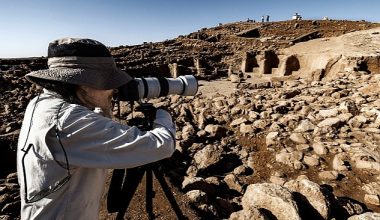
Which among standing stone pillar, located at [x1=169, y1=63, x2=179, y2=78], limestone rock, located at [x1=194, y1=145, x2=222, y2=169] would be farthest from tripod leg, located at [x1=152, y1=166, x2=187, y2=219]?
standing stone pillar, located at [x1=169, y1=63, x2=179, y2=78]

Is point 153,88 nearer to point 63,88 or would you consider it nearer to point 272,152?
point 63,88

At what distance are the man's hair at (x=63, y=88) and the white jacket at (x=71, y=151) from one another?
0.02 m

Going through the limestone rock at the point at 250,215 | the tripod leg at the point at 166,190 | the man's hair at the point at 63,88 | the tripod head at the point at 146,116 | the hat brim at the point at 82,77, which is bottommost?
the limestone rock at the point at 250,215

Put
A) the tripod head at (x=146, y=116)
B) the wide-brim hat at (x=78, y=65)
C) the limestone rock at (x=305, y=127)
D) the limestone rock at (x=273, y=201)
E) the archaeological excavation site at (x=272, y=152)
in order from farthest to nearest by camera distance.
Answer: the limestone rock at (x=305, y=127), the archaeological excavation site at (x=272, y=152), the limestone rock at (x=273, y=201), the tripod head at (x=146, y=116), the wide-brim hat at (x=78, y=65)

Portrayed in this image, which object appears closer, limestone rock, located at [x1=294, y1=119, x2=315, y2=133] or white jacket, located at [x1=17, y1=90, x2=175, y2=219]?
white jacket, located at [x1=17, y1=90, x2=175, y2=219]

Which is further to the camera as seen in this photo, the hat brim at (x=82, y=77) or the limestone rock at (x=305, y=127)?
the limestone rock at (x=305, y=127)

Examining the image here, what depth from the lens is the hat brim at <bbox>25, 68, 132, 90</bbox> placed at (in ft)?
3.89

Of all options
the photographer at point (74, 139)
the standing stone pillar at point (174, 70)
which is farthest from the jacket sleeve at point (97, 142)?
the standing stone pillar at point (174, 70)

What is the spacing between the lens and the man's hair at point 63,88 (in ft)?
4.00

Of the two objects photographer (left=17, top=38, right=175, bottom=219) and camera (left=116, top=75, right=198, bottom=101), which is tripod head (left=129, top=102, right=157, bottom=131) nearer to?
camera (left=116, top=75, right=198, bottom=101)

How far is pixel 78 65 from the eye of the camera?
124cm

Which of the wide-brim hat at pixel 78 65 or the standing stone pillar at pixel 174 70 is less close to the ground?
the wide-brim hat at pixel 78 65

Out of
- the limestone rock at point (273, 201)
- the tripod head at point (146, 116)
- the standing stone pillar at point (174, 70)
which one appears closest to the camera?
the tripod head at point (146, 116)

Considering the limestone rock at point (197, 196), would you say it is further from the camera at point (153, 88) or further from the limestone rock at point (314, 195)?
the camera at point (153, 88)
